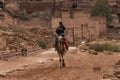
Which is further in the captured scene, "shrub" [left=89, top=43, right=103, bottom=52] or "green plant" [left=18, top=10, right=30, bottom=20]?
"green plant" [left=18, top=10, right=30, bottom=20]

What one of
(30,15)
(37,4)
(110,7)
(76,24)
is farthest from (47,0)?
(76,24)

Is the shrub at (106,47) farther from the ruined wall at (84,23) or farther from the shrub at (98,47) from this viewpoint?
the ruined wall at (84,23)

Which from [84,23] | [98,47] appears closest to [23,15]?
[84,23]

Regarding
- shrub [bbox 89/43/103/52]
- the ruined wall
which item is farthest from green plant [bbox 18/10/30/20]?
shrub [bbox 89/43/103/52]

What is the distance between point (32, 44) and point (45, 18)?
2380cm

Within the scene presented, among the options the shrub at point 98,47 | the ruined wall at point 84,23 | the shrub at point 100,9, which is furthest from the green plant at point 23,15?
the shrub at point 98,47

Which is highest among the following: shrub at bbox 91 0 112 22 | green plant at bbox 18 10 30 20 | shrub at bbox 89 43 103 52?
shrub at bbox 91 0 112 22

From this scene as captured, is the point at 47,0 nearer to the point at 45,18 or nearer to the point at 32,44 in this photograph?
the point at 45,18

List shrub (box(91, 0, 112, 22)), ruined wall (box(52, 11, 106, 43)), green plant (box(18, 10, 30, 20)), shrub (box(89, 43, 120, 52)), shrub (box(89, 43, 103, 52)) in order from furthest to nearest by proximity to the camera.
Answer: green plant (box(18, 10, 30, 20)), shrub (box(91, 0, 112, 22)), ruined wall (box(52, 11, 106, 43)), shrub (box(89, 43, 103, 52)), shrub (box(89, 43, 120, 52))

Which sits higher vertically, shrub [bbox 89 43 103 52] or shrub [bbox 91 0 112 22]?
shrub [bbox 91 0 112 22]

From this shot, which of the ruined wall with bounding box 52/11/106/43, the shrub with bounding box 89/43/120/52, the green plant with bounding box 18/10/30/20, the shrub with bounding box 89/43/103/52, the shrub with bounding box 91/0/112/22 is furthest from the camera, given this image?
the green plant with bounding box 18/10/30/20

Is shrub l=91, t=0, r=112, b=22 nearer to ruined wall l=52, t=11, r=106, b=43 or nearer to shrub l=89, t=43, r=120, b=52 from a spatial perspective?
ruined wall l=52, t=11, r=106, b=43

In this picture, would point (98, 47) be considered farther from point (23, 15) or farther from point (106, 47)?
point (23, 15)

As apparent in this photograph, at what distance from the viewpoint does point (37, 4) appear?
60.7 metres
